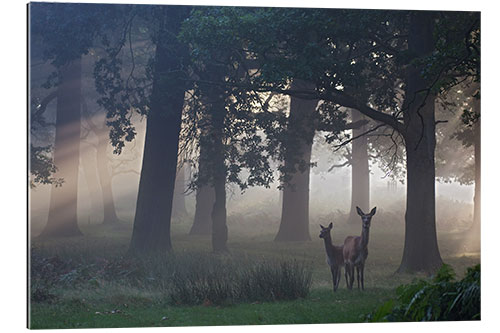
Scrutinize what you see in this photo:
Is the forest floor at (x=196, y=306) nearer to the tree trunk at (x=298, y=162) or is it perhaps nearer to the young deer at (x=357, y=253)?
the young deer at (x=357, y=253)

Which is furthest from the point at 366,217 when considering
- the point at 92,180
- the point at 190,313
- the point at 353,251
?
the point at 92,180

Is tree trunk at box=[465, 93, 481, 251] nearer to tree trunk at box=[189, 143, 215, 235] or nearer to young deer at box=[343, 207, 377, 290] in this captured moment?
young deer at box=[343, 207, 377, 290]

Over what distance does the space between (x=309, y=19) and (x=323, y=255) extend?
3.35 m

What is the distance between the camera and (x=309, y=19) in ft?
30.9

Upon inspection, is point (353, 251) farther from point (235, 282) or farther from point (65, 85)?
point (65, 85)

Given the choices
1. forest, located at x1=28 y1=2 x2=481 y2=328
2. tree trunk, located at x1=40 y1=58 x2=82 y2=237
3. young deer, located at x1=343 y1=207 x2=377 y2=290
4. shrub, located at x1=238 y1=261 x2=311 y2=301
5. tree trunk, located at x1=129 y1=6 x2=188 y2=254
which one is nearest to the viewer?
shrub, located at x1=238 y1=261 x2=311 y2=301

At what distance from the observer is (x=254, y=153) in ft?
32.9

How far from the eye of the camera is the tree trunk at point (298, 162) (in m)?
9.81

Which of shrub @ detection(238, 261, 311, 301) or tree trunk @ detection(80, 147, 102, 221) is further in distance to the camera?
tree trunk @ detection(80, 147, 102, 221)

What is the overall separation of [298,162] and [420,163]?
1814 mm

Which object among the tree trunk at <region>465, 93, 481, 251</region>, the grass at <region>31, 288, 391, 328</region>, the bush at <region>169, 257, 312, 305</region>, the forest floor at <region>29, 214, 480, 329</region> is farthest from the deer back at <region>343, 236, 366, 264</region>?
the tree trunk at <region>465, 93, 481, 251</region>

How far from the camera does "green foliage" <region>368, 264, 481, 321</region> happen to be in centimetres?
615

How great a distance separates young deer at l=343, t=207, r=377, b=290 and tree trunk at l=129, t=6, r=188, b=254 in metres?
2.54
